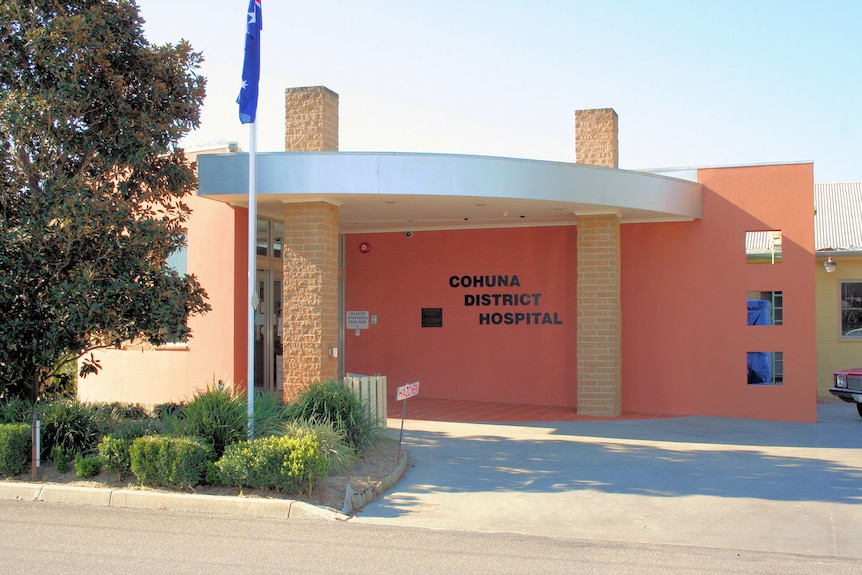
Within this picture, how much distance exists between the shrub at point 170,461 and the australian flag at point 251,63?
14.6 ft

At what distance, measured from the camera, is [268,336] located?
53.5 ft

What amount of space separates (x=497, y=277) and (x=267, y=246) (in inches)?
185

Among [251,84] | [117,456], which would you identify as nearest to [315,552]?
[117,456]

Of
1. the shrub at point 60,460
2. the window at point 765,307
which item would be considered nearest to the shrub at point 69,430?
the shrub at point 60,460

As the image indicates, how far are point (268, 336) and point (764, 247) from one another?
9.61m

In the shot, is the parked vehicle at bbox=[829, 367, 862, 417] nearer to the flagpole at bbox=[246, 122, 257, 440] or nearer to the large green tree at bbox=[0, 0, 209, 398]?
the flagpole at bbox=[246, 122, 257, 440]

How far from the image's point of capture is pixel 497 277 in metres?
17.4

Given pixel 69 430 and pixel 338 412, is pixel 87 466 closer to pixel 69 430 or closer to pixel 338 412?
pixel 69 430

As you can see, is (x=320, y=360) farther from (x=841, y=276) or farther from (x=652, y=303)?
(x=841, y=276)

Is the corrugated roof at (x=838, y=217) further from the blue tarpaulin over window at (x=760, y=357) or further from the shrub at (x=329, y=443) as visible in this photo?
the shrub at (x=329, y=443)

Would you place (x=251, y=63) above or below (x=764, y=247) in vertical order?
above

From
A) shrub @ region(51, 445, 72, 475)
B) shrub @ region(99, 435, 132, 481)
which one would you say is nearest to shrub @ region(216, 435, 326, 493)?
shrub @ region(99, 435, 132, 481)

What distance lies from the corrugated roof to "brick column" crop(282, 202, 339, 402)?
43.3ft

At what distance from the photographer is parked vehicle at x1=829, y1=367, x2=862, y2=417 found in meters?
16.2
